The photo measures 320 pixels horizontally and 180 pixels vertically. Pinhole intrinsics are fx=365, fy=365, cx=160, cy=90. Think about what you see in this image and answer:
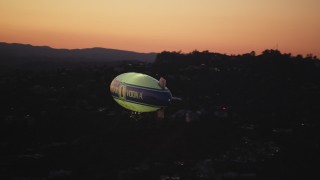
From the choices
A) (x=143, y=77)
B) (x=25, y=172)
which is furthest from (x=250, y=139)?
(x=25, y=172)

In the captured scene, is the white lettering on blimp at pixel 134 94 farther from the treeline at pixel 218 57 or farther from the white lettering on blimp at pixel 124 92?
the treeline at pixel 218 57

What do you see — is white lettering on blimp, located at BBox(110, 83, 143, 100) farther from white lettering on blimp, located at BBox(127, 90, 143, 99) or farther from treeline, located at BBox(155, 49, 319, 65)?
treeline, located at BBox(155, 49, 319, 65)

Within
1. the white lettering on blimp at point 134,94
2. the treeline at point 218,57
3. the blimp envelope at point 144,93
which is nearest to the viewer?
the blimp envelope at point 144,93

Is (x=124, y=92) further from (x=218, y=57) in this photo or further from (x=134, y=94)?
(x=218, y=57)

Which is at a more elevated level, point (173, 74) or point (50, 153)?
point (173, 74)

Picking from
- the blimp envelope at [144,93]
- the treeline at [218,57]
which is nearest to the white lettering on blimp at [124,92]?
the blimp envelope at [144,93]

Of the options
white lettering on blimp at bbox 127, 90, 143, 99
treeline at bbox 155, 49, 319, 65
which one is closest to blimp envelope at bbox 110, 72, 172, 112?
white lettering on blimp at bbox 127, 90, 143, 99

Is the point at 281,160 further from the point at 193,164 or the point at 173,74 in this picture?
the point at 173,74

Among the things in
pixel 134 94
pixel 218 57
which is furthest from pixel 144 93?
pixel 218 57
